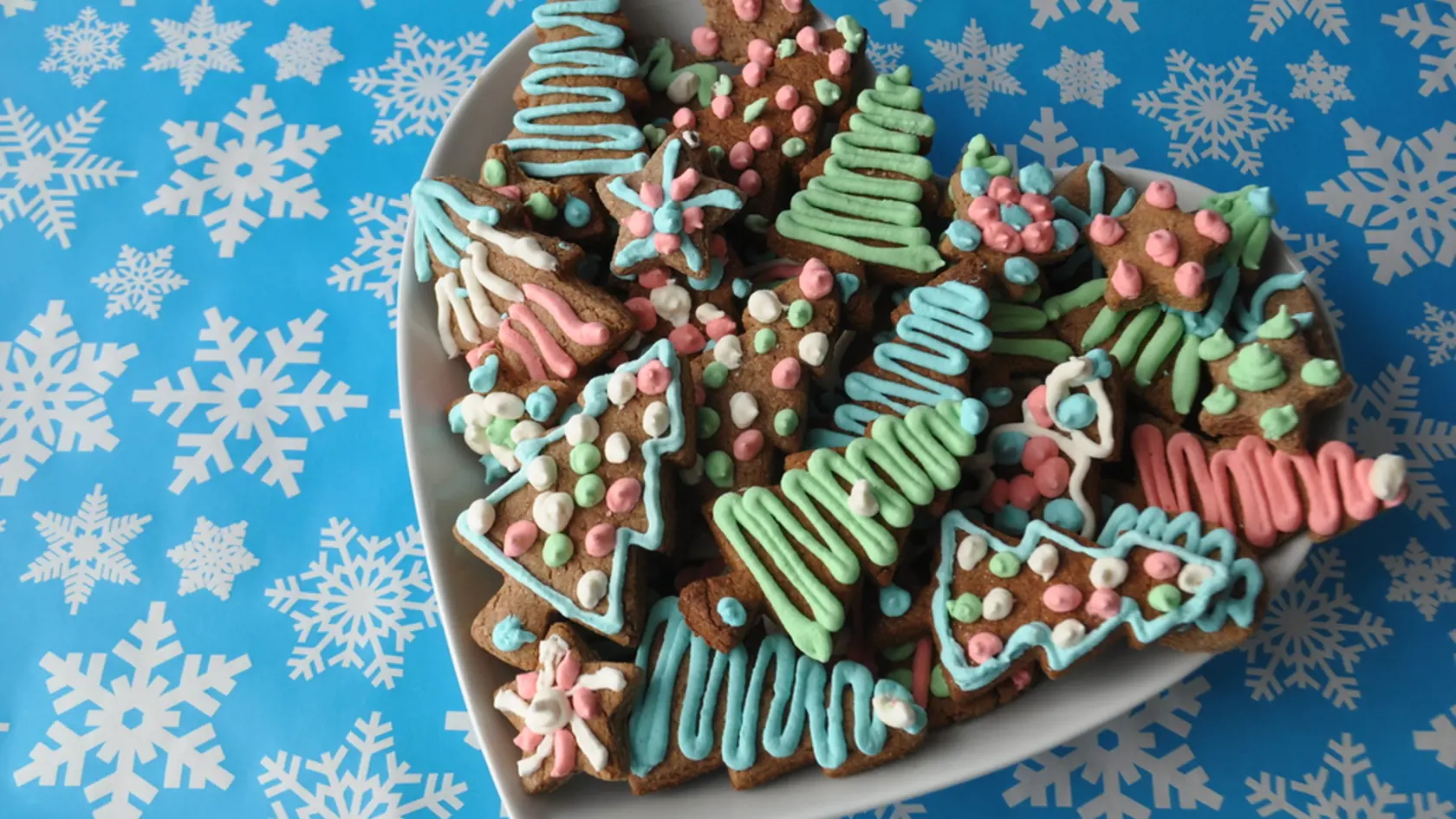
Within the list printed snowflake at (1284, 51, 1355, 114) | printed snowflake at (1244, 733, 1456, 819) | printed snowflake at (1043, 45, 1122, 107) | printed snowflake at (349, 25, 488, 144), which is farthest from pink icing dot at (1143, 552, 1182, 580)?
printed snowflake at (349, 25, 488, 144)

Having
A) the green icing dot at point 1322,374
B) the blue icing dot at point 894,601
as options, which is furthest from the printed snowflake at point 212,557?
the green icing dot at point 1322,374

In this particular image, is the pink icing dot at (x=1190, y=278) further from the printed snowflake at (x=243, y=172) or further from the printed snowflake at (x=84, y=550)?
the printed snowflake at (x=84, y=550)

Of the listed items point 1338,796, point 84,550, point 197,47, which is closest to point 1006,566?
point 1338,796

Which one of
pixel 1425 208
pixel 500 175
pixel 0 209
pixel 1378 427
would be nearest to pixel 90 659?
pixel 0 209

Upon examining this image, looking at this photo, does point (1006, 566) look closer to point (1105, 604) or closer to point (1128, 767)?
point (1105, 604)

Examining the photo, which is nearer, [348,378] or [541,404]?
[541,404]

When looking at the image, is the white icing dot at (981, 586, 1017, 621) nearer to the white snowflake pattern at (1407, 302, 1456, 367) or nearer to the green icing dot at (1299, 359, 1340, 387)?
the green icing dot at (1299, 359, 1340, 387)
